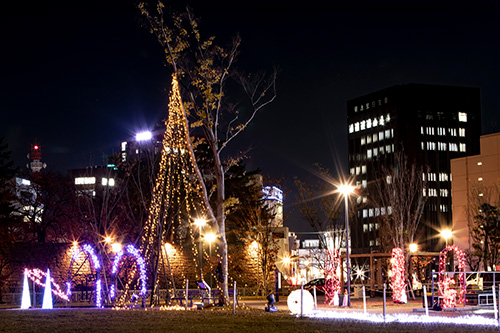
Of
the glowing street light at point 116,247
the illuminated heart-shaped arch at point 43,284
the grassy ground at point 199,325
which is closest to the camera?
the grassy ground at point 199,325

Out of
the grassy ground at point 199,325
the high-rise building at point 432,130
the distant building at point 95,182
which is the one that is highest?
the high-rise building at point 432,130

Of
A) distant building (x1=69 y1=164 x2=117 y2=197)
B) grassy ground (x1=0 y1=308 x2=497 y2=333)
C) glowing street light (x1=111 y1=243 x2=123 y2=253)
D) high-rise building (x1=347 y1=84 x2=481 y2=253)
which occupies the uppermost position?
high-rise building (x1=347 y1=84 x2=481 y2=253)

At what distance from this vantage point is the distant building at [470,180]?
60478mm

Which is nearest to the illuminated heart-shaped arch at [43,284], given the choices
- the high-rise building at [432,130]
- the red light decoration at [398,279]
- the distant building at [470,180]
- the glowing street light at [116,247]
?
the glowing street light at [116,247]

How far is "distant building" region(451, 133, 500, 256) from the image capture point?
2381 inches

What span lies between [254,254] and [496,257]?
18056 mm

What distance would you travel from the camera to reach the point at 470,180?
63.2m

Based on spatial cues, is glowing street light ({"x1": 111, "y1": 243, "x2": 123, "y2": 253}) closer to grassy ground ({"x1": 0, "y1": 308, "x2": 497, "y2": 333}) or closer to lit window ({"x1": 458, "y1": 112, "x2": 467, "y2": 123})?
grassy ground ({"x1": 0, "y1": 308, "x2": 497, "y2": 333})

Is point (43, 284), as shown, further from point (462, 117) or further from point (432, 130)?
point (462, 117)

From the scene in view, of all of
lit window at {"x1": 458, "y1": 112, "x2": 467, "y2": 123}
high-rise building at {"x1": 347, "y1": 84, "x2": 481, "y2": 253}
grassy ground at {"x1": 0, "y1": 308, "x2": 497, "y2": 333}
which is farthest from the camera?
lit window at {"x1": 458, "y1": 112, "x2": 467, "y2": 123}

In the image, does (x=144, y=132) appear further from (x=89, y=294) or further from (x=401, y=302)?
(x=401, y=302)

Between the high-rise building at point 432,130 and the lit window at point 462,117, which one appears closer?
the high-rise building at point 432,130

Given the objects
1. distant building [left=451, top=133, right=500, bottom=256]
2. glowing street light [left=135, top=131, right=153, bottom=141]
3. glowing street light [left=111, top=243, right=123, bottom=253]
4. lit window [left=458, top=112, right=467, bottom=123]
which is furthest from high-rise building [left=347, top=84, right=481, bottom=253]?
glowing street light [left=135, top=131, right=153, bottom=141]

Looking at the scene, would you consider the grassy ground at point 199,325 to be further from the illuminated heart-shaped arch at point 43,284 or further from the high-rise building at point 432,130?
the high-rise building at point 432,130
